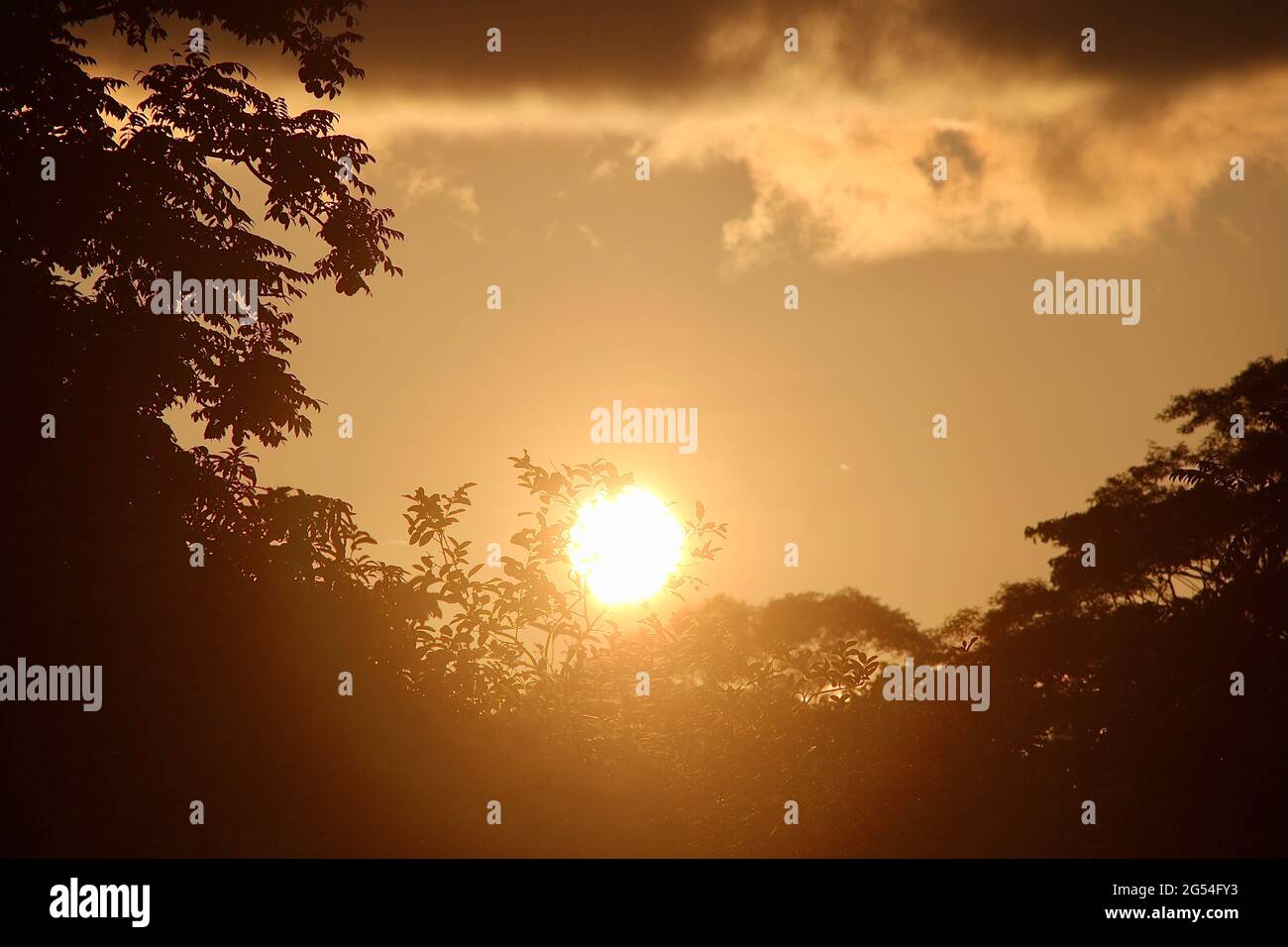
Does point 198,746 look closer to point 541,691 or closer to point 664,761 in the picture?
point 541,691

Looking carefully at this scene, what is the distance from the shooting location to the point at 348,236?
15148 millimetres

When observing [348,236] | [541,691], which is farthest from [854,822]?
[348,236]

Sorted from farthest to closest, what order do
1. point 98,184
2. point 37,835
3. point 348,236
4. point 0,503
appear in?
point 348,236
point 98,184
point 0,503
point 37,835

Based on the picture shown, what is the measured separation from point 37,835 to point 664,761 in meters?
4.90

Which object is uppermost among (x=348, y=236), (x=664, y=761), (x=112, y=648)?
(x=348, y=236)

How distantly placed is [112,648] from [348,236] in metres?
6.14

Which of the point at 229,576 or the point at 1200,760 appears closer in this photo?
the point at 229,576
